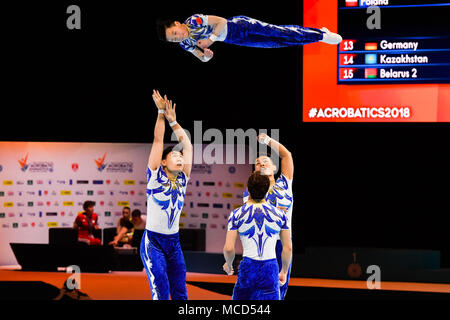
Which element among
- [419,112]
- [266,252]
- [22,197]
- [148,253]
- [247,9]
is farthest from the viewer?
[22,197]

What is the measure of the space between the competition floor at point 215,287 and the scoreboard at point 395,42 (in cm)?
278

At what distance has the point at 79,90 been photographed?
444 inches

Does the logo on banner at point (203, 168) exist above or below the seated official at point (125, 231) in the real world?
above

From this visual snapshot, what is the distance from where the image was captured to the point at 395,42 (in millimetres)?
9555

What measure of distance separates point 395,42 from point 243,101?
2.54m

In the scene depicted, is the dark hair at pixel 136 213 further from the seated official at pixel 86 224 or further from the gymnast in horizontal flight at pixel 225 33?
the gymnast in horizontal flight at pixel 225 33

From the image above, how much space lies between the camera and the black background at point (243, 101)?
10.6 meters

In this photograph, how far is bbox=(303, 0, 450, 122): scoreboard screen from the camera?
9453 mm

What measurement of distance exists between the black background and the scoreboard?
927mm

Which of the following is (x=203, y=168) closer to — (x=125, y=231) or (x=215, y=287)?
(x=125, y=231)

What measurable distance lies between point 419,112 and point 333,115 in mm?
1129

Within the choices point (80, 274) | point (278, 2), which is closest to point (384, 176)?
point (278, 2)

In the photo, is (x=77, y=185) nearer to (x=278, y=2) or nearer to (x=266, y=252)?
(x=278, y=2)

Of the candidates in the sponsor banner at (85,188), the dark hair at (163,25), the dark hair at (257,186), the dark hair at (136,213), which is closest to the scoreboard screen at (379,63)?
the sponsor banner at (85,188)
